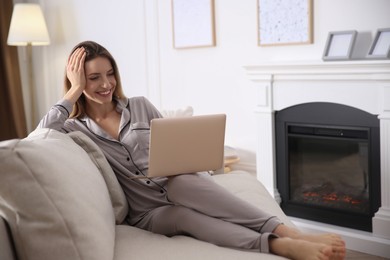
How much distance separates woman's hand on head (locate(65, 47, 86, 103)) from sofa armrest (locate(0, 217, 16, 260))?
86 cm

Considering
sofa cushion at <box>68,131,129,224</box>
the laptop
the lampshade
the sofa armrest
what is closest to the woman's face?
sofa cushion at <box>68,131,129,224</box>

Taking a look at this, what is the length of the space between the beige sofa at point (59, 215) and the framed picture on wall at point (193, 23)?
2277 mm

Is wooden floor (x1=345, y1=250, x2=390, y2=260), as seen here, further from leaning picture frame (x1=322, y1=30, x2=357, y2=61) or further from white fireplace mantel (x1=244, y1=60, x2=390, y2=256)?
leaning picture frame (x1=322, y1=30, x2=357, y2=61)

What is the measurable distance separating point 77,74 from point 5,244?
3.24ft

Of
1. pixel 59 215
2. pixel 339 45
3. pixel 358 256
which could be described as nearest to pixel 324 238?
pixel 59 215

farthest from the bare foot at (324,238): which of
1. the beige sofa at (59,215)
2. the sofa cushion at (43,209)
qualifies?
the sofa cushion at (43,209)

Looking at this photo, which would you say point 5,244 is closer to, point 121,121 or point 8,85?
point 121,121

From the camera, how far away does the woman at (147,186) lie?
165 centimetres

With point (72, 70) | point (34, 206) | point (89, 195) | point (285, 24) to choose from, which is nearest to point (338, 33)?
point (285, 24)

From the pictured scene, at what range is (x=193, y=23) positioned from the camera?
3881 mm

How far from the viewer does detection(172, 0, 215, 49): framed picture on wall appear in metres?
3.79

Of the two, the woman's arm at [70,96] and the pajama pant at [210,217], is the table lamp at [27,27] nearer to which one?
the woman's arm at [70,96]

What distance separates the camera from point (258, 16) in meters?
3.48

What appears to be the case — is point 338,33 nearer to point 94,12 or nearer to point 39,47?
point 94,12
